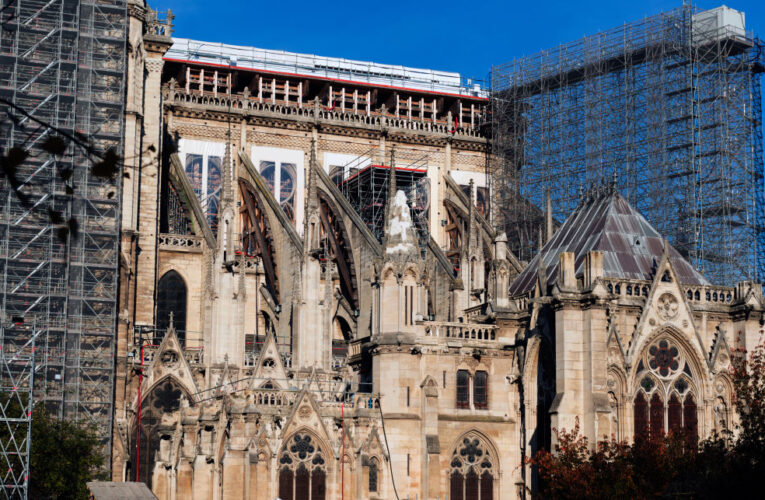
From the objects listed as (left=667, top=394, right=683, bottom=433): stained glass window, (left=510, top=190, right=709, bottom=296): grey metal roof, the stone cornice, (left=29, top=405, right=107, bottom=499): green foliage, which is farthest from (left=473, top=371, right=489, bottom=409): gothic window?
the stone cornice

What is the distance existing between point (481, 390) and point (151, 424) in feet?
42.1

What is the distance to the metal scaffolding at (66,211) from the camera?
46.3 meters

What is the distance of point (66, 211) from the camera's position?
4706cm

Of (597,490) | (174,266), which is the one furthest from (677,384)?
(174,266)

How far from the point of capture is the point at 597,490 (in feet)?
117

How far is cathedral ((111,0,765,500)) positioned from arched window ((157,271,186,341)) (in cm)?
10

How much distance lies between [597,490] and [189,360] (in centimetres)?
1967

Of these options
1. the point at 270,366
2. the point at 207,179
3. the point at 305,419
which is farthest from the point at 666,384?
the point at 207,179

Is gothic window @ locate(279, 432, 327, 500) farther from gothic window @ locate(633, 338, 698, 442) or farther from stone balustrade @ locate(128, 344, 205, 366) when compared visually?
gothic window @ locate(633, 338, 698, 442)

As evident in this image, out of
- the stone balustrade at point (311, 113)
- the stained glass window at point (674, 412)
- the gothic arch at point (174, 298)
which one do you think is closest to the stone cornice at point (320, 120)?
the stone balustrade at point (311, 113)

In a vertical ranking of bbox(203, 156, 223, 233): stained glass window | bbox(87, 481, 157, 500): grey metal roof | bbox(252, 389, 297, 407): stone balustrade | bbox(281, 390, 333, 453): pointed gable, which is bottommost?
bbox(87, 481, 157, 500): grey metal roof

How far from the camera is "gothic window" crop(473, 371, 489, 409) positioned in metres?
43.7

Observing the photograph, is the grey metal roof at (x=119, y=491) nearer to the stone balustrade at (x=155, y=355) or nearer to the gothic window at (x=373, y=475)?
the gothic window at (x=373, y=475)

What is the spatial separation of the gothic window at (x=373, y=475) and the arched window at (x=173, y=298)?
16.0m
